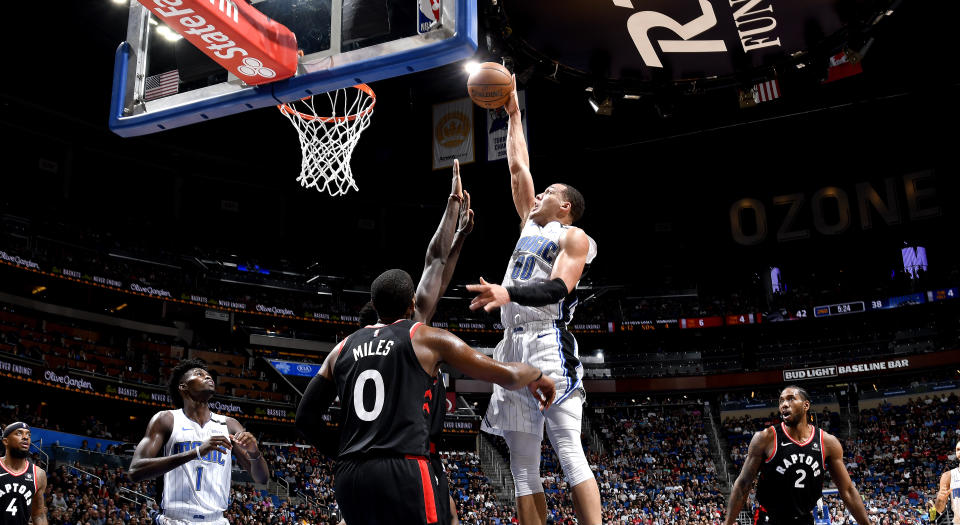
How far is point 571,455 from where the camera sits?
446 centimetres

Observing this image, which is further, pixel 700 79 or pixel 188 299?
pixel 188 299

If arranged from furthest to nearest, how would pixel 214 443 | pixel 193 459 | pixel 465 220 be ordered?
pixel 465 220 → pixel 193 459 → pixel 214 443

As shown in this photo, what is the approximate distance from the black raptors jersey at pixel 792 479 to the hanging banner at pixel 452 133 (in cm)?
1650

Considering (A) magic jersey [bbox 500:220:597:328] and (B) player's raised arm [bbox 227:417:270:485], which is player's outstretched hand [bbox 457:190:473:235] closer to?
(A) magic jersey [bbox 500:220:597:328]

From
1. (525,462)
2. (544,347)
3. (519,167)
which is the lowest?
(525,462)

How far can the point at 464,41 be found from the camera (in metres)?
5.21

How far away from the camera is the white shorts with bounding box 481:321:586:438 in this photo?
464cm

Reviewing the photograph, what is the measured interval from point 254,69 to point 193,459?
292 cm

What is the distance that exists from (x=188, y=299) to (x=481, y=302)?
1038 inches

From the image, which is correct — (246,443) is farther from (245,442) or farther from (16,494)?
(16,494)

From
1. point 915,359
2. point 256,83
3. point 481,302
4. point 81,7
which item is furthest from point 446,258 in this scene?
point 915,359

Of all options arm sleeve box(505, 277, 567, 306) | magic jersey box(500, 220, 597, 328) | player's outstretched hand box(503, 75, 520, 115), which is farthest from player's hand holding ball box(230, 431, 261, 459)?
player's outstretched hand box(503, 75, 520, 115)

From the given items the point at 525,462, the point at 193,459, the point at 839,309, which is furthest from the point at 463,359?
the point at 839,309

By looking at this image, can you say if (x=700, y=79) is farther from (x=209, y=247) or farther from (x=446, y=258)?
(x=209, y=247)
